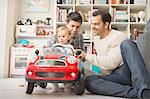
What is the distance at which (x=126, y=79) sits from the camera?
190 cm

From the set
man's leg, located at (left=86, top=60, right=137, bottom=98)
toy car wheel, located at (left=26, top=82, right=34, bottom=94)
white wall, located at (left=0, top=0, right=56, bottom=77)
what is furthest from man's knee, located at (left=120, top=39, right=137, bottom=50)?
white wall, located at (left=0, top=0, right=56, bottom=77)

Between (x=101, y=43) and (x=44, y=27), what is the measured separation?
8.56 feet

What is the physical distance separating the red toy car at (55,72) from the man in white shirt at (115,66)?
0.41ft

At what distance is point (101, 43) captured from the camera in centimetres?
213

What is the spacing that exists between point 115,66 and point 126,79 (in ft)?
0.53

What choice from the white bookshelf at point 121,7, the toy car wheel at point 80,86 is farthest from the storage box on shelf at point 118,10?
the toy car wheel at point 80,86

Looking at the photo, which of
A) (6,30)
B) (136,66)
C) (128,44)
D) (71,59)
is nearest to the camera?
(136,66)

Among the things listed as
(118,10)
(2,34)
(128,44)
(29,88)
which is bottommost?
(29,88)

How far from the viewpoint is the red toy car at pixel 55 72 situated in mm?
1811

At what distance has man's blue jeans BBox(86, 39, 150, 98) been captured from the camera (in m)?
1.49

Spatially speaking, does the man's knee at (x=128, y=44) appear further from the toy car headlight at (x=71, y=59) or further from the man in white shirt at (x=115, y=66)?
the toy car headlight at (x=71, y=59)

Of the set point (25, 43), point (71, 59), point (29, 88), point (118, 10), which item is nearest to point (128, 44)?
point (71, 59)

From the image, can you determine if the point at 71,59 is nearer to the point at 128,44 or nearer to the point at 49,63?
the point at 49,63

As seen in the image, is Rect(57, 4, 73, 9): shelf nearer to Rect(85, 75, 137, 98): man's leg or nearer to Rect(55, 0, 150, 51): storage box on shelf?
Rect(55, 0, 150, 51): storage box on shelf
